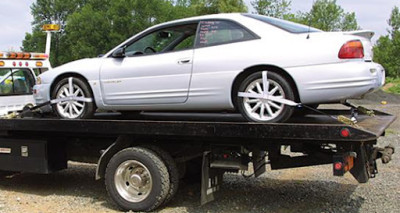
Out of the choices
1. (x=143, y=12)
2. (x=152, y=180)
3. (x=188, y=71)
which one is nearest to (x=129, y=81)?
(x=188, y=71)

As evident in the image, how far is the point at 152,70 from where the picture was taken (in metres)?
5.31

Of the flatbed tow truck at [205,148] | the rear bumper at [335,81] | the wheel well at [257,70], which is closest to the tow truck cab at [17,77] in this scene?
the flatbed tow truck at [205,148]

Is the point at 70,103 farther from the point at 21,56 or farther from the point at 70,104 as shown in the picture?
the point at 21,56

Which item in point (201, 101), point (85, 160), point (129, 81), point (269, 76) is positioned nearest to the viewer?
point (269, 76)

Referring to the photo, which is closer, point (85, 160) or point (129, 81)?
point (129, 81)

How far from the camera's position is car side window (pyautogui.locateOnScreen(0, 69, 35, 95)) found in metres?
7.41

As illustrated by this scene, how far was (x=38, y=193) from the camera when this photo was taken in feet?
21.2

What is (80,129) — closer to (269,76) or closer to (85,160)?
(85,160)

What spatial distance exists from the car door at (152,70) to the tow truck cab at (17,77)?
257cm

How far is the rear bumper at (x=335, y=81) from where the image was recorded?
4430 mm

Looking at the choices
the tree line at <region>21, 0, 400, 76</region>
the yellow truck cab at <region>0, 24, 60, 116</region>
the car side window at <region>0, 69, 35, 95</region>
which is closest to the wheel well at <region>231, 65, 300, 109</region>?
the yellow truck cab at <region>0, 24, 60, 116</region>

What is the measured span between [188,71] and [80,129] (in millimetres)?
1562

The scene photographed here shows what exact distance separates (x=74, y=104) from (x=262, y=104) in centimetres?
254

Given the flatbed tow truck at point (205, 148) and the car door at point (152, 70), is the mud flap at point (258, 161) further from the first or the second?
the car door at point (152, 70)
